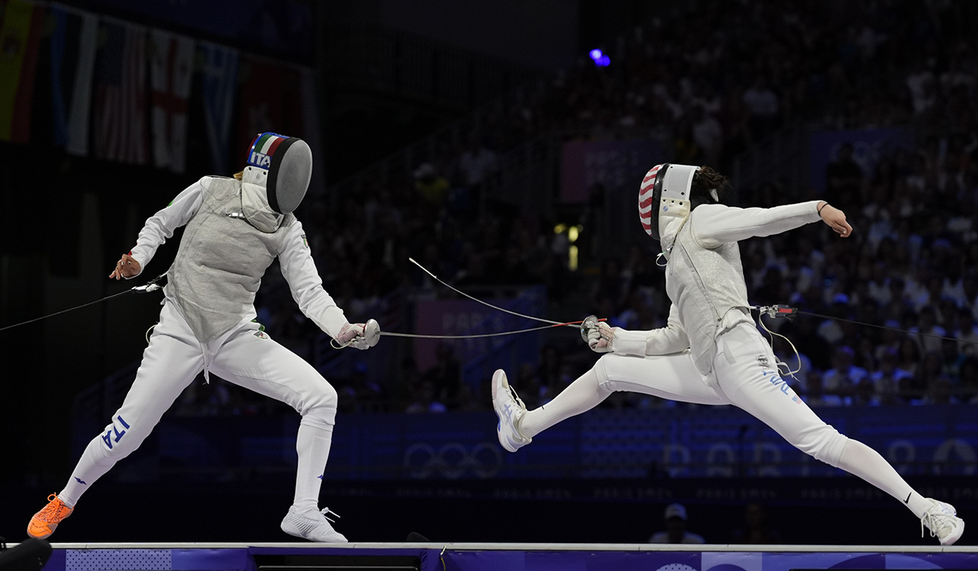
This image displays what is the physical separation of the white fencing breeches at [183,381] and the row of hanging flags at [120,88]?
635cm

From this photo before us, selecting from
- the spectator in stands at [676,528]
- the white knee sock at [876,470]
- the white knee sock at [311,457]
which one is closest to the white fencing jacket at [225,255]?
the white knee sock at [311,457]

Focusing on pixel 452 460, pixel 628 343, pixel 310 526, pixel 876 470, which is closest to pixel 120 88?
pixel 452 460

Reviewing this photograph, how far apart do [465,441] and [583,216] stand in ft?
10.9

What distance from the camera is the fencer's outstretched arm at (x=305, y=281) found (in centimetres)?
405

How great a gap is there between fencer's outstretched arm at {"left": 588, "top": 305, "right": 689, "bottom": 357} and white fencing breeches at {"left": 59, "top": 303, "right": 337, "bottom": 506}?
0.95 meters

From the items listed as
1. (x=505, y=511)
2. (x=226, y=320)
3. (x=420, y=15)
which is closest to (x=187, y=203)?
(x=226, y=320)

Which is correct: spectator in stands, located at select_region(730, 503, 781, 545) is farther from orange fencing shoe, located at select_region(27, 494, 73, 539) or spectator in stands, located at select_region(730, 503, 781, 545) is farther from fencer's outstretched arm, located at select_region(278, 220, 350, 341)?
orange fencing shoe, located at select_region(27, 494, 73, 539)

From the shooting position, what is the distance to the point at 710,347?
384cm

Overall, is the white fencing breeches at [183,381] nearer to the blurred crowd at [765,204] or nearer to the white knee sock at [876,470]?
the white knee sock at [876,470]

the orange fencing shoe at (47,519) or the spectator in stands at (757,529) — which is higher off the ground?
the orange fencing shoe at (47,519)

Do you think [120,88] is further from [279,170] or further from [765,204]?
[279,170]

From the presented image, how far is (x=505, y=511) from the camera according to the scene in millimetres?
6773

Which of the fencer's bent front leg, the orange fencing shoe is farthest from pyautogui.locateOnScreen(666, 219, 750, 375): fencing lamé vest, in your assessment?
the orange fencing shoe

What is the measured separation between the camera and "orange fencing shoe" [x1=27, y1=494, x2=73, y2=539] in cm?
392
